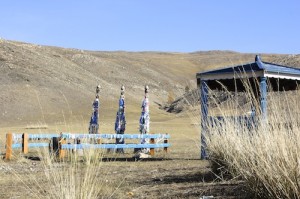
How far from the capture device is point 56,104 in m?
60.7

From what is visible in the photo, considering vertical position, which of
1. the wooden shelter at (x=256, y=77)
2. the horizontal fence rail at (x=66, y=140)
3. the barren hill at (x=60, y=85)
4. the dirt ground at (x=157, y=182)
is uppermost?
the barren hill at (x=60, y=85)

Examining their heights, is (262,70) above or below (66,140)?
above

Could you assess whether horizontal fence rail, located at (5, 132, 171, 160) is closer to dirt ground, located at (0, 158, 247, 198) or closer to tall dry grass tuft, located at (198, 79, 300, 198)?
dirt ground, located at (0, 158, 247, 198)

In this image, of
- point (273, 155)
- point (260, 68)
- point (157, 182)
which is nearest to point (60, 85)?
point (260, 68)

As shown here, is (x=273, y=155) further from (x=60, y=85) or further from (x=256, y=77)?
(x=60, y=85)

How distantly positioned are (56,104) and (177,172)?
5050cm

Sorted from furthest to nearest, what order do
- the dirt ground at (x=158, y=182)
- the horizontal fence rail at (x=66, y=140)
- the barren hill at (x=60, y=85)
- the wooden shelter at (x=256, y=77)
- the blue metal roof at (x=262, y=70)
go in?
the barren hill at (x=60, y=85) → the horizontal fence rail at (x=66, y=140) → the blue metal roof at (x=262, y=70) → the wooden shelter at (x=256, y=77) → the dirt ground at (x=158, y=182)

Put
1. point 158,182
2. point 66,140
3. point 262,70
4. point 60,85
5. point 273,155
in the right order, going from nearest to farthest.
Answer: point 273,155 → point 158,182 → point 262,70 → point 66,140 → point 60,85

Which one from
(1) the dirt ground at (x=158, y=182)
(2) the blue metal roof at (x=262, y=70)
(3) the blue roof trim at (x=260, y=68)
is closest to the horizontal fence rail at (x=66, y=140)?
(1) the dirt ground at (x=158, y=182)

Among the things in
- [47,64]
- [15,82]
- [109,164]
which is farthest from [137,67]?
[109,164]

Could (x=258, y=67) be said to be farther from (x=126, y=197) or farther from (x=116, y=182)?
(x=126, y=197)

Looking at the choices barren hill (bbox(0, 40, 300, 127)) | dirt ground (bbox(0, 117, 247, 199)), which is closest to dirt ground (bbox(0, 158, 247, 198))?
dirt ground (bbox(0, 117, 247, 199))

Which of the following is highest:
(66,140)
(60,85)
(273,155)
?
(60,85)

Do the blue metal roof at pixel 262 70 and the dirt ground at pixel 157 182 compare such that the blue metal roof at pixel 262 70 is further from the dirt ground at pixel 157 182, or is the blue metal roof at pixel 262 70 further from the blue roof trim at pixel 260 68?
the dirt ground at pixel 157 182
